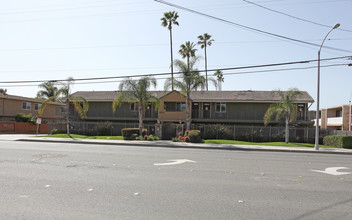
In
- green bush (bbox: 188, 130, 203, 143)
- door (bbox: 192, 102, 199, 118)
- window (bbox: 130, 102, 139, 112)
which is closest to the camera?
green bush (bbox: 188, 130, 203, 143)

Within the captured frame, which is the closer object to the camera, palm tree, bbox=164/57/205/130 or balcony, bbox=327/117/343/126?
palm tree, bbox=164/57/205/130

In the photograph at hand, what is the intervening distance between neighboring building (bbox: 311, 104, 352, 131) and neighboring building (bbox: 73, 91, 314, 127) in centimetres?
1329

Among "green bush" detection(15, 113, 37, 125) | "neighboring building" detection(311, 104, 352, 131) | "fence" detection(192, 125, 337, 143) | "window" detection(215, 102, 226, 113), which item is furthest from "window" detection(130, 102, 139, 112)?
"neighboring building" detection(311, 104, 352, 131)

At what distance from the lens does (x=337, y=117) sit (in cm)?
4734

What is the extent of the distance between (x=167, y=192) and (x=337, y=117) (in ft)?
162

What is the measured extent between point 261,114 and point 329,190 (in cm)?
2768

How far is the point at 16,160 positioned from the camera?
10.5 meters

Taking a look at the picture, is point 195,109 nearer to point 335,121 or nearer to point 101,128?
point 101,128

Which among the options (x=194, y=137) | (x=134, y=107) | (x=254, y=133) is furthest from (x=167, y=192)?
(x=134, y=107)

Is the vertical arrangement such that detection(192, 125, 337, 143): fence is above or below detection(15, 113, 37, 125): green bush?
below

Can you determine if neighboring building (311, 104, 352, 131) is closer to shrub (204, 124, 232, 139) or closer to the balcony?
the balcony

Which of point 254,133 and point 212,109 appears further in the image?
point 212,109

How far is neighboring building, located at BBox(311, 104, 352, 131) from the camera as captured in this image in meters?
42.8

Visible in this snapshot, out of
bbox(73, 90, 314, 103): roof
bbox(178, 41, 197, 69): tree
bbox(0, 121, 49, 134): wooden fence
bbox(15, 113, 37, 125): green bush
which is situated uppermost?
bbox(178, 41, 197, 69): tree
